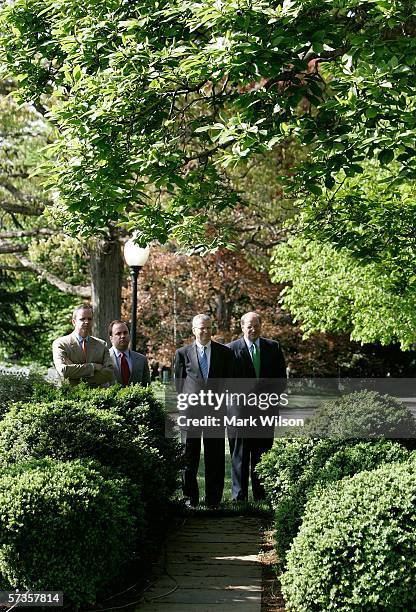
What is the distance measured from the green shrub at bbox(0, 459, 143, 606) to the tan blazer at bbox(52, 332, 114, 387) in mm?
3339

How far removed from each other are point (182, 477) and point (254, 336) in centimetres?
196

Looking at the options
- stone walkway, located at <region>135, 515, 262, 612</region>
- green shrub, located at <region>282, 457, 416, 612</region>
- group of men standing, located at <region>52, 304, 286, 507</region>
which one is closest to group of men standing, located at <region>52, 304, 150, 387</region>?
group of men standing, located at <region>52, 304, 286, 507</region>

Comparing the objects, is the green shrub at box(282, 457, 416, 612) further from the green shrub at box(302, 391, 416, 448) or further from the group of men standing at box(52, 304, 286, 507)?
the group of men standing at box(52, 304, 286, 507)

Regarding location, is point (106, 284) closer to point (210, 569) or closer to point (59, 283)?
point (59, 283)

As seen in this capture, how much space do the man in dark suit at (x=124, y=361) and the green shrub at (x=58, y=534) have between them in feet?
13.4

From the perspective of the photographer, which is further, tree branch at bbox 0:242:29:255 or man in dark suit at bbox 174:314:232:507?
tree branch at bbox 0:242:29:255

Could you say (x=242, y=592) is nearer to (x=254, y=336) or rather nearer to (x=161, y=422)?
(x=161, y=422)

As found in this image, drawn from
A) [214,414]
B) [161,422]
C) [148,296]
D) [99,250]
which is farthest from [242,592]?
[148,296]

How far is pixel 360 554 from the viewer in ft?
15.3

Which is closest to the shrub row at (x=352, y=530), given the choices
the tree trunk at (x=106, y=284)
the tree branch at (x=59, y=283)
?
the tree trunk at (x=106, y=284)

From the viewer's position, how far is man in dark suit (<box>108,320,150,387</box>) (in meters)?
9.62

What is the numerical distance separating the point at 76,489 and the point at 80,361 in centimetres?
362

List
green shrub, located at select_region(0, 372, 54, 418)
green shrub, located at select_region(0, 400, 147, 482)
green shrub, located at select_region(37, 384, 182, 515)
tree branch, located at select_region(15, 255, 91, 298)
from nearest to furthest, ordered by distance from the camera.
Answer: green shrub, located at select_region(0, 400, 147, 482)
green shrub, located at select_region(37, 384, 182, 515)
green shrub, located at select_region(0, 372, 54, 418)
tree branch, located at select_region(15, 255, 91, 298)

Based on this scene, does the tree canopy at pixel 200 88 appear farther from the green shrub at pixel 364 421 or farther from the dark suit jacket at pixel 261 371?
the green shrub at pixel 364 421
